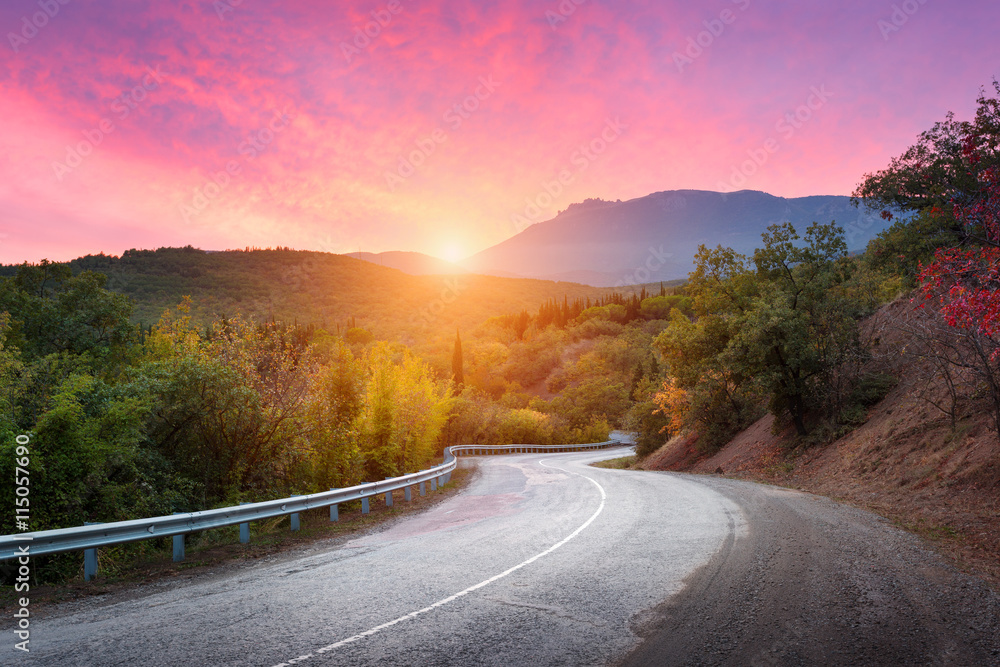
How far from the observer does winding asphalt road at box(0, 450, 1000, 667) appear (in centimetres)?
482

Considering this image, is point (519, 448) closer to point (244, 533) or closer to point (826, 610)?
point (244, 533)

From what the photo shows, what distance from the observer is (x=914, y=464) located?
1432 cm

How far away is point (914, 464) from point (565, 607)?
1304 cm

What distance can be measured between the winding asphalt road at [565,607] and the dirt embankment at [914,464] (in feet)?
3.82

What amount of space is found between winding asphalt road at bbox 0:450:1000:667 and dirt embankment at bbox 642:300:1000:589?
1.16 meters

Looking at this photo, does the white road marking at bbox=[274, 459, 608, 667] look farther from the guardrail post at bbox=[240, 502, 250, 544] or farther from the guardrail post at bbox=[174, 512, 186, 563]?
the guardrail post at bbox=[240, 502, 250, 544]

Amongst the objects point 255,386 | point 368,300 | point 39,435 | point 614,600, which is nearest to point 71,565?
point 39,435

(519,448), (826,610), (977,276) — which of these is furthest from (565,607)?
(519,448)

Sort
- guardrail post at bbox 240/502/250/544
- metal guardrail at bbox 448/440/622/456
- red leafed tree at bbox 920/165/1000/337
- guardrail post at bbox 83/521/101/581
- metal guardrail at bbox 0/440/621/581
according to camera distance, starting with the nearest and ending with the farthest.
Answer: metal guardrail at bbox 0/440/621/581 → red leafed tree at bbox 920/165/1000/337 → guardrail post at bbox 83/521/101/581 → guardrail post at bbox 240/502/250/544 → metal guardrail at bbox 448/440/622/456

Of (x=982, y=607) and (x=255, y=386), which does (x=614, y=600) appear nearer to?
(x=982, y=607)

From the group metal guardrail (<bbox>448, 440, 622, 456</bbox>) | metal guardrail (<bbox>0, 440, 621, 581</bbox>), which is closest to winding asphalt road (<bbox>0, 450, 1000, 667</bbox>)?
metal guardrail (<bbox>0, 440, 621, 581</bbox>)

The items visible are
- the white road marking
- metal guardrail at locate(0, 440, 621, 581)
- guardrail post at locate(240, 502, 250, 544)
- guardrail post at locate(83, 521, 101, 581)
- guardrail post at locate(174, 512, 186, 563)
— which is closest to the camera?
the white road marking

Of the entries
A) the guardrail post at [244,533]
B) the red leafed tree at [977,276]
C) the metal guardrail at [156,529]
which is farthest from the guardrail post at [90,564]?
the red leafed tree at [977,276]

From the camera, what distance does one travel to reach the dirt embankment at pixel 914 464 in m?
9.68
